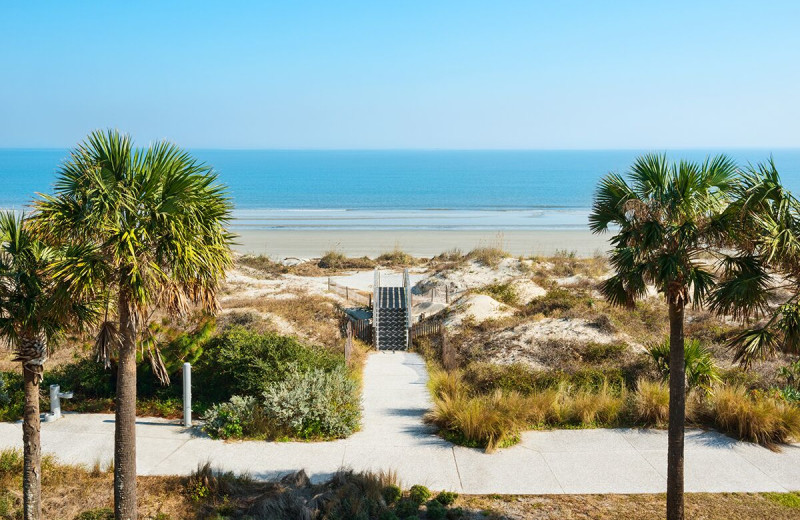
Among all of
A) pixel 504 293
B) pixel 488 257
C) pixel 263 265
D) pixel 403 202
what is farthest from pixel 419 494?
pixel 403 202

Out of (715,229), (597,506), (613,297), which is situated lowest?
(597,506)

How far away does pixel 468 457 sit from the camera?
12.2 m

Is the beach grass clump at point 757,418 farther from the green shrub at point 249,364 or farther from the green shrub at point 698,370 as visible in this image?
the green shrub at point 249,364

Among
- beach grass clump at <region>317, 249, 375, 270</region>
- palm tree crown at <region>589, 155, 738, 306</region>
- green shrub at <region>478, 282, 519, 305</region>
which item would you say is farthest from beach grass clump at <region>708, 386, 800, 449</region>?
beach grass clump at <region>317, 249, 375, 270</region>

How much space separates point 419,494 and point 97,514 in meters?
4.40

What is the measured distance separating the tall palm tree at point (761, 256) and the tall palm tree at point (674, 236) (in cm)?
25

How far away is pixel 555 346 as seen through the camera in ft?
63.1

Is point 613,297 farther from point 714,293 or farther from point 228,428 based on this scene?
point 228,428

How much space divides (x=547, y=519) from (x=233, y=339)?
331 inches

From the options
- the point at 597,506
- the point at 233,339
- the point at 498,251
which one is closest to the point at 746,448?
the point at 597,506

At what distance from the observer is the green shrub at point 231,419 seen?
13172 mm

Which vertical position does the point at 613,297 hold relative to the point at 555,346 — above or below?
above

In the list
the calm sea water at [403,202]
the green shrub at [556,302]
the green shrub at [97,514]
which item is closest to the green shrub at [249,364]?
the green shrub at [97,514]

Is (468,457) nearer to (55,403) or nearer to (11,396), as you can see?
(55,403)
